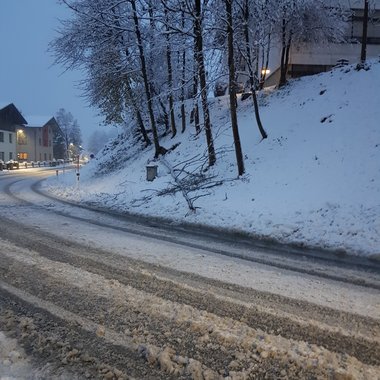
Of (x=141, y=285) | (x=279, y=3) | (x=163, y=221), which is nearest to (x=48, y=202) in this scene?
(x=163, y=221)

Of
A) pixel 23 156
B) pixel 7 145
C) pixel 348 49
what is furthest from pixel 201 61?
pixel 23 156

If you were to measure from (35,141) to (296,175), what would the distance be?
7330cm

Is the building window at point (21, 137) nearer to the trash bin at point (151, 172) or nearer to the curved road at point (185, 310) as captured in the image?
the trash bin at point (151, 172)

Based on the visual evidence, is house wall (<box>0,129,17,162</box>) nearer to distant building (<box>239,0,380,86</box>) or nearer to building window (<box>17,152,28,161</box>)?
building window (<box>17,152,28,161</box>)

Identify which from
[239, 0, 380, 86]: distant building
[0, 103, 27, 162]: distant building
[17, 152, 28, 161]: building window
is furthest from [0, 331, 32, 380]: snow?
[17, 152, 28, 161]: building window

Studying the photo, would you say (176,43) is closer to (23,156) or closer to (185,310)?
(185,310)

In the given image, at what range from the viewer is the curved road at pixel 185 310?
3533 millimetres

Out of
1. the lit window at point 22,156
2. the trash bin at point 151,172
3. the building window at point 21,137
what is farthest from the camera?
the lit window at point 22,156

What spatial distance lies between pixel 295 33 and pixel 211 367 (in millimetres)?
24241

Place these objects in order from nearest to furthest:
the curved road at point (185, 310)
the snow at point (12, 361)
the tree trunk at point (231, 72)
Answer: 1. the snow at point (12, 361)
2. the curved road at point (185, 310)
3. the tree trunk at point (231, 72)

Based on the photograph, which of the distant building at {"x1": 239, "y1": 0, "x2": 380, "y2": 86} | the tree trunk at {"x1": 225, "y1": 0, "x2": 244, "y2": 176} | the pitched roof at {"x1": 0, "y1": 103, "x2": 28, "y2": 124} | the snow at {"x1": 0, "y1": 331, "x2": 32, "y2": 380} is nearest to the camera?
the snow at {"x1": 0, "y1": 331, "x2": 32, "y2": 380}

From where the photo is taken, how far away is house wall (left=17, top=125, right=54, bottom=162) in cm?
7131

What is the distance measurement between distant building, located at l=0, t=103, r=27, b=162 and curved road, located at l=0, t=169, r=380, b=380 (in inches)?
2300

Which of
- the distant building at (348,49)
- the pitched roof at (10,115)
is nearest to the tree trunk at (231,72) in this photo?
the distant building at (348,49)
